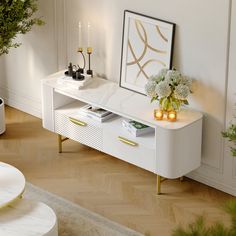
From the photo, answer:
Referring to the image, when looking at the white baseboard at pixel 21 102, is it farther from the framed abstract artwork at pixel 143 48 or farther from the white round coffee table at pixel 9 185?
the white round coffee table at pixel 9 185

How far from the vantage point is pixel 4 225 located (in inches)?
146

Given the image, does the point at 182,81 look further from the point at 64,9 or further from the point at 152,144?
the point at 64,9

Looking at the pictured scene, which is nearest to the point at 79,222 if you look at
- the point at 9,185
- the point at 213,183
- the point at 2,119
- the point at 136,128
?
the point at 9,185

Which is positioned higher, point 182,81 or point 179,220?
point 182,81

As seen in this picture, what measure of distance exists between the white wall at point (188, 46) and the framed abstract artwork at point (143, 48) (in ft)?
0.20

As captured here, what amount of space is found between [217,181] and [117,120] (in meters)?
0.95

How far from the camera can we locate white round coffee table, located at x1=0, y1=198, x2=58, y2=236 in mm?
3637

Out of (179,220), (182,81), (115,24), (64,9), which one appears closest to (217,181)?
(179,220)

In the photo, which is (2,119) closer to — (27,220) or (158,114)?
(158,114)

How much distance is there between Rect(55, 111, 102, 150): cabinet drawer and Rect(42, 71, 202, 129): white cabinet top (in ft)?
0.70

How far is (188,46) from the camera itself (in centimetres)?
449

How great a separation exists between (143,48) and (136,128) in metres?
0.65

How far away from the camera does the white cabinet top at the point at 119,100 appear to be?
445 cm

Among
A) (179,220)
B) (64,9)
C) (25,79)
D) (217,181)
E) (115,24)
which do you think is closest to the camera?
(179,220)
